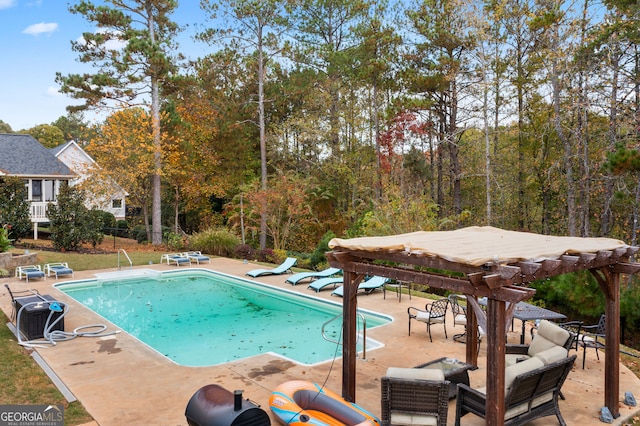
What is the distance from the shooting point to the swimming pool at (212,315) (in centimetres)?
877

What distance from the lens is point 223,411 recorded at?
4664 mm

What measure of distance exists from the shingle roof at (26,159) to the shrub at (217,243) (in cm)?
1031

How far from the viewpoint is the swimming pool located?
8.77 metres

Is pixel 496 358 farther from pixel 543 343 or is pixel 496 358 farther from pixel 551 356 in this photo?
pixel 543 343

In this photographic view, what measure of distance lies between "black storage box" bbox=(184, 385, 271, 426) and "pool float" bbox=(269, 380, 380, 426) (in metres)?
0.46

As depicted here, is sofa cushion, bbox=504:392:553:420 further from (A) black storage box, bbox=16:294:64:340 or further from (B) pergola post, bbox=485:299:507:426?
(A) black storage box, bbox=16:294:64:340

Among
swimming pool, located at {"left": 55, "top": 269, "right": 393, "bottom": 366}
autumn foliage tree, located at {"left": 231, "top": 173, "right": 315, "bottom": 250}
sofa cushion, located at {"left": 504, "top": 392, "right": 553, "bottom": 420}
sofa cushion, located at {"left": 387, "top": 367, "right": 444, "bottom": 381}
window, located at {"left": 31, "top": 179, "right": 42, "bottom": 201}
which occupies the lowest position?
swimming pool, located at {"left": 55, "top": 269, "right": 393, "bottom": 366}

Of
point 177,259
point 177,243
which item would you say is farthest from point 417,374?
point 177,243

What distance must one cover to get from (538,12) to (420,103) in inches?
228

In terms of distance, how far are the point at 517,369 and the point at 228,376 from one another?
4.03 meters

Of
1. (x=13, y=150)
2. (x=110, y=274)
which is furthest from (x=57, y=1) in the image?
(x=110, y=274)

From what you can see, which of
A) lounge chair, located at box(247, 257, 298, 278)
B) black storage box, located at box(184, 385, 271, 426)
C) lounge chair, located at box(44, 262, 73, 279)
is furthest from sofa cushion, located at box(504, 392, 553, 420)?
lounge chair, located at box(44, 262, 73, 279)

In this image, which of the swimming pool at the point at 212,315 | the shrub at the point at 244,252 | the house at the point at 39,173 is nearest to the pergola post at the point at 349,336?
the swimming pool at the point at 212,315

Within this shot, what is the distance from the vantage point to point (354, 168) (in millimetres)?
24656
